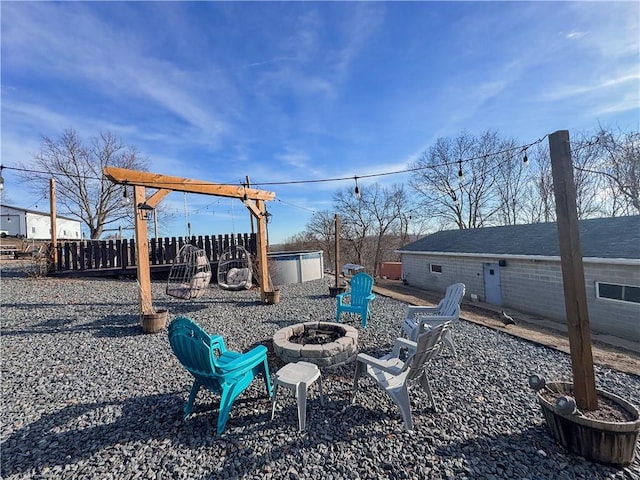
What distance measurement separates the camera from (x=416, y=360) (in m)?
2.22

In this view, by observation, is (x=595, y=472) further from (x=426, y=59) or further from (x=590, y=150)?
(x=590, y=150)

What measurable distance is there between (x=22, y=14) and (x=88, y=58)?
1248 millimetres

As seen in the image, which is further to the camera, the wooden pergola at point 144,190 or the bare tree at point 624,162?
the bare tree at point 624,162

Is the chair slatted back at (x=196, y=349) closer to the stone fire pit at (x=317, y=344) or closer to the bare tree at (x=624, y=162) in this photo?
the stone fire pit at (x=317, y=344)

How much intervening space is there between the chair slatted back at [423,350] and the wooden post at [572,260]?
2.88ft

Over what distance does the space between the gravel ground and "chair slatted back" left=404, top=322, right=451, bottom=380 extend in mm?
396

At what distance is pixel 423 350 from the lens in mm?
2217

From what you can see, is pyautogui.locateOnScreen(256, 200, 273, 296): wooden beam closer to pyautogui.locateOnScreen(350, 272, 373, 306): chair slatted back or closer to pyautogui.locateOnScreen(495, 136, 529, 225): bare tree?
pyautogui.locateOnScreen(350, 272, 373, 306): chair slatted back

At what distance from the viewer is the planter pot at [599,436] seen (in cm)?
165

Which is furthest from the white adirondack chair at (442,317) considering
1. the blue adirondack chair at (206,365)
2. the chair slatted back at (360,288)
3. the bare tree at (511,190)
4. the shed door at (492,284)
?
the bare tree at (511,190)

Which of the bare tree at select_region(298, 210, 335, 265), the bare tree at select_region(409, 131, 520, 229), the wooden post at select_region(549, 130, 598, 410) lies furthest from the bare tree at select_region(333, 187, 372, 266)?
the wooden post at select_region(549, 130, 598, 410)

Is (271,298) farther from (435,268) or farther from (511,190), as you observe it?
(511,190)

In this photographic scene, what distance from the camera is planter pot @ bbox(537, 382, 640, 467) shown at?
64.8 inches

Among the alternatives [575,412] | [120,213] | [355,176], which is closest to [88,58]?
[355,176]
